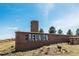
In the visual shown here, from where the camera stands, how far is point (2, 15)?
34.0ft

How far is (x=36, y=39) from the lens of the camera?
11836 mm

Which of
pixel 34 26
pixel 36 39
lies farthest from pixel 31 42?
pixel 34 26

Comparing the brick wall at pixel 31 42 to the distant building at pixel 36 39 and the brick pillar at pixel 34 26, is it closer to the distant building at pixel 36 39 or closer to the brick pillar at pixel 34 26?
the distant building at pixel 36 39

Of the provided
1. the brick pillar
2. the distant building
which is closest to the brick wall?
the distant building

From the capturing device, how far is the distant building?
11.3 meters

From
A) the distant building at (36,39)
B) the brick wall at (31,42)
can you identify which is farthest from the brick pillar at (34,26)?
A: the brick wall at (31,42)

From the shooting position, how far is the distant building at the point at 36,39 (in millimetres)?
11309

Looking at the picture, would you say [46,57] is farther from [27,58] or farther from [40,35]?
[40,35]

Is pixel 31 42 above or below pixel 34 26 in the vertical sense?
below

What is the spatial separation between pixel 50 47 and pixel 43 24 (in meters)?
0.90

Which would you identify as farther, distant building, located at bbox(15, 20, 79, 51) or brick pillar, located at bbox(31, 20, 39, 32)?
distant building, located at bbox(15, 20, 79, 51)

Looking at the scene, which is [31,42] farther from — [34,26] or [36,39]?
[34,26]

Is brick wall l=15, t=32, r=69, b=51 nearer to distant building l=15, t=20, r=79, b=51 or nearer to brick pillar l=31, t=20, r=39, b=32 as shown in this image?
distant building l=15, t=20, r=79, b=51

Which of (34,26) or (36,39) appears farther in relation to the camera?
(36,39)
